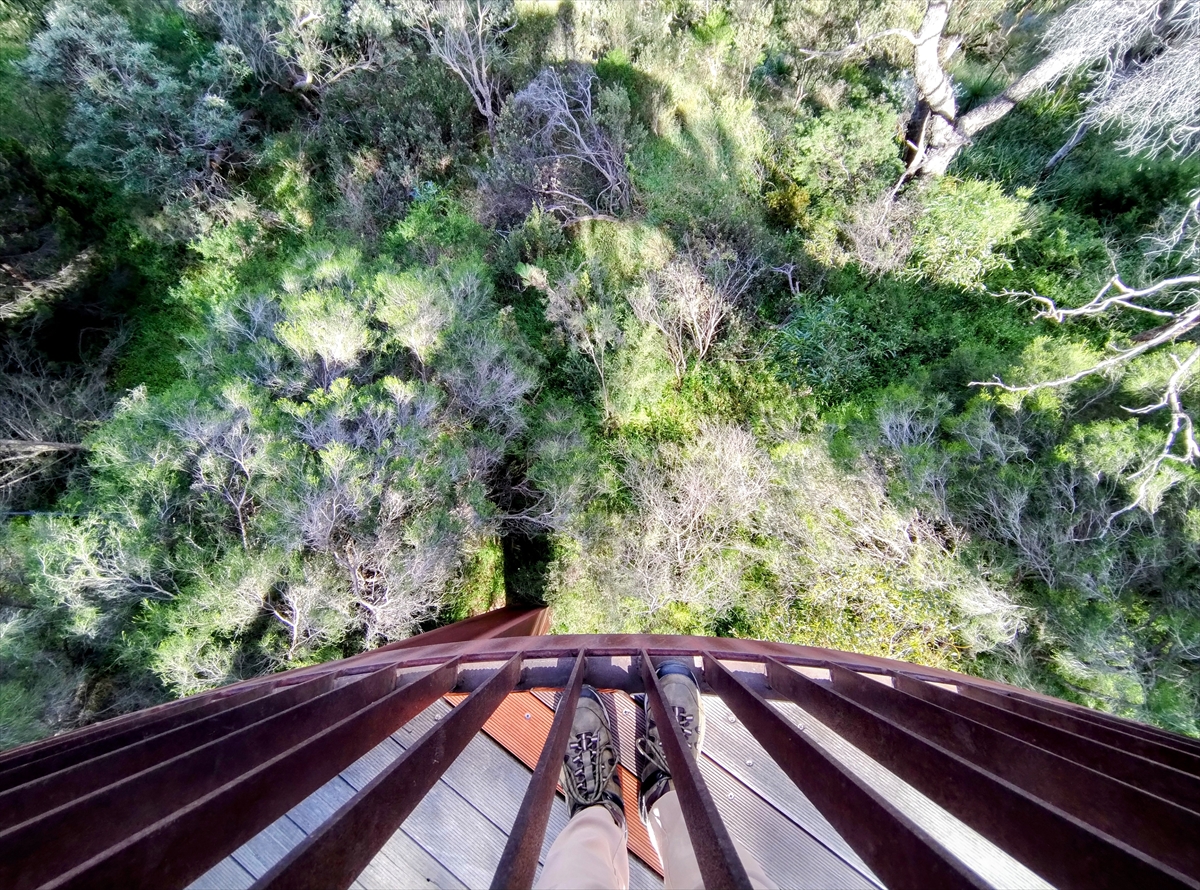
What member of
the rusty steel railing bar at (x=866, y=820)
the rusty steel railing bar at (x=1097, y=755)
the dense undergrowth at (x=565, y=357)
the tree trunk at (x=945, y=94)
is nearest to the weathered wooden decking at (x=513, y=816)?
the rusty steel railing bar at (x=1097, y=755)

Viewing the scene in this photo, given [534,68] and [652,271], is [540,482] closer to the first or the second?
[652,271]

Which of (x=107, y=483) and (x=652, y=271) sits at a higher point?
(x=652, y=271)

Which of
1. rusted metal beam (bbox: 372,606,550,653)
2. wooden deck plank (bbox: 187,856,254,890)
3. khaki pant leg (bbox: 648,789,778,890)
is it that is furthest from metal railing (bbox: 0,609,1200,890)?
rusted metal beam (bbox: 372,606,550,653)

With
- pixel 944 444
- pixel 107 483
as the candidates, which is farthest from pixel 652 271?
pixel 107 483

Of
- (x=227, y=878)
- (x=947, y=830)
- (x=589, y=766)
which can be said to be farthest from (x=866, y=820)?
(x=227, y=878)

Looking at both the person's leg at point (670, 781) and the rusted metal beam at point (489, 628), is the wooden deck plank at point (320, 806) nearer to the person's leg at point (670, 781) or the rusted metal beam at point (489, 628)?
the rusted metal beam at point (489, 628)

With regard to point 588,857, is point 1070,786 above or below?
above

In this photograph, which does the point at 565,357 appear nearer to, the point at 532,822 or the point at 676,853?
the point at 676,853
